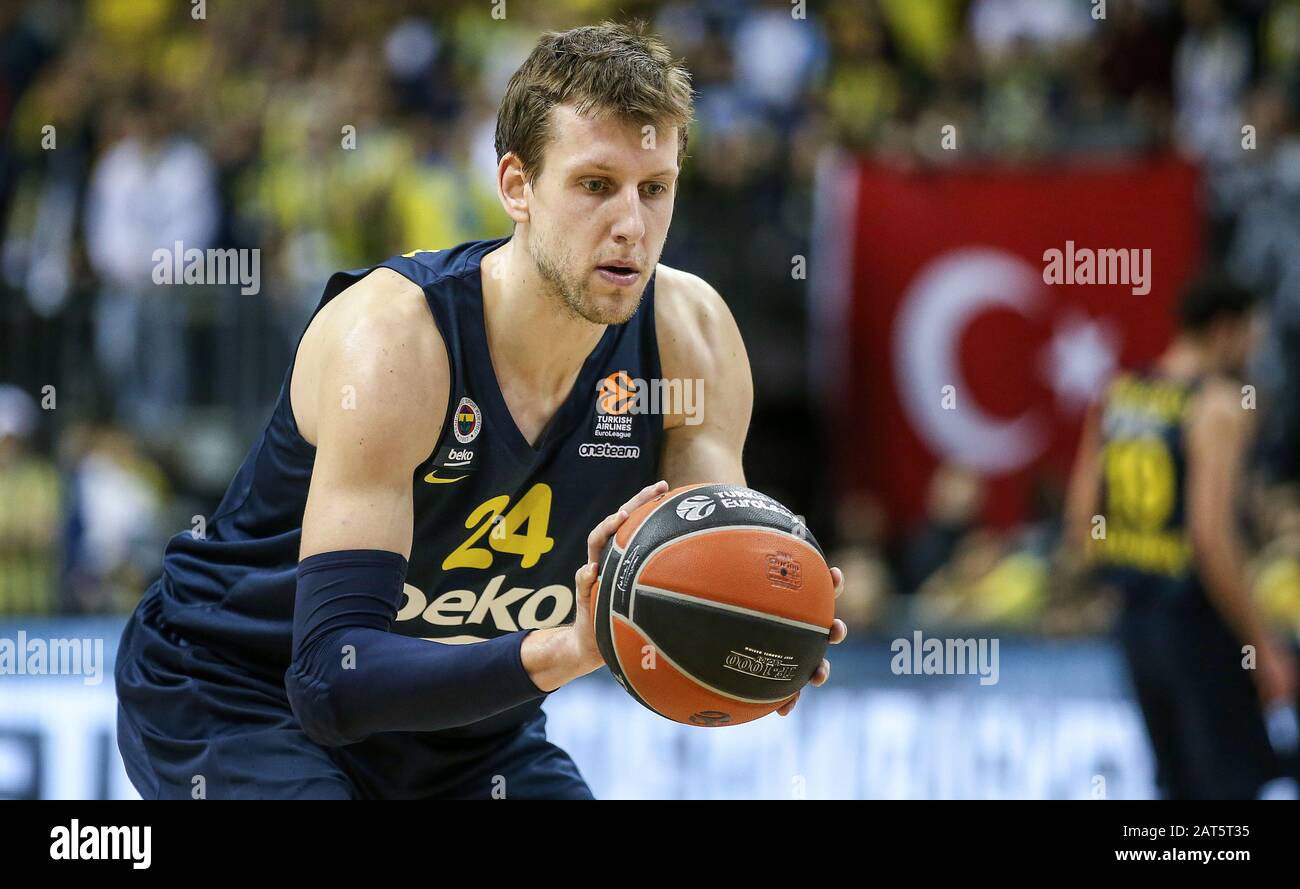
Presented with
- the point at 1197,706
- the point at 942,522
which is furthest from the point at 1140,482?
the point at 942,522

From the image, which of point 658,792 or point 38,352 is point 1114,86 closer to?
point 658,792

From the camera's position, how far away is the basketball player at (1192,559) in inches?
273

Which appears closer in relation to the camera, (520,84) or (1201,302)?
(520,84)

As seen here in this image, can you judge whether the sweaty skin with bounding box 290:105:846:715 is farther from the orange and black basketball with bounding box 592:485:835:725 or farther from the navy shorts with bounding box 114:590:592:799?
the navy shorts with bounding box 114:590:592:799

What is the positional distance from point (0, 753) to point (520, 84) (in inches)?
200

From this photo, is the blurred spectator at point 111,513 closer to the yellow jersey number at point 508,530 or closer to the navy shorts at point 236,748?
the navy shorts at point 236,748

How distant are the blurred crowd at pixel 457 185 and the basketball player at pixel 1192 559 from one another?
1.30 metres

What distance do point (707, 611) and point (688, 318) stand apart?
3.33 feet

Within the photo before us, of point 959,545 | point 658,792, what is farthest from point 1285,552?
point 658,792

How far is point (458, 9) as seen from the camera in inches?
481

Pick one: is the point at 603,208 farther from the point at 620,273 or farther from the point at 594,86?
the point at 594,86

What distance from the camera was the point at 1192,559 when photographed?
7.13m
